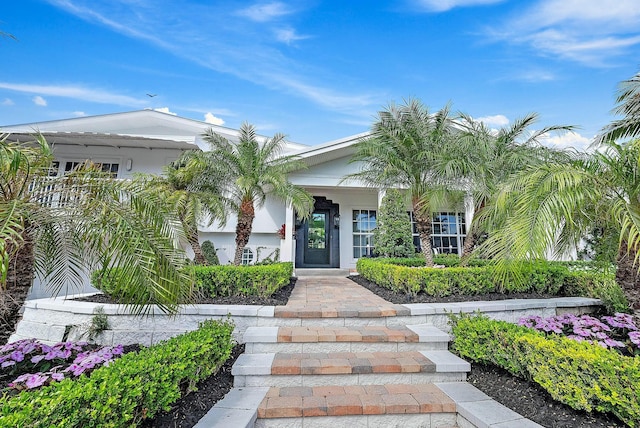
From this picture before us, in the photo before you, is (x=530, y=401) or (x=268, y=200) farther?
(x=268, y=200)

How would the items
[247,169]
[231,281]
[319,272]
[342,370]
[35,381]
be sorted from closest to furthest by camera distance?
[35,381] < [342,370] < [231,281] < [247,169] < [319,272]

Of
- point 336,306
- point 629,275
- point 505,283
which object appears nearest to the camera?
point 629,275

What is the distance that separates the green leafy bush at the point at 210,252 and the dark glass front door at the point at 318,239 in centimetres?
347

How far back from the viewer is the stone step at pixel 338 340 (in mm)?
→ 3840

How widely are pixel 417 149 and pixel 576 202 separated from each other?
3504 millimetres

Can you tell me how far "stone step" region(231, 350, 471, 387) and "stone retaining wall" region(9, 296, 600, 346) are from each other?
818 mm

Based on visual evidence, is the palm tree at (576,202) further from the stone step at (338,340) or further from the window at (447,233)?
the window at (447,233)

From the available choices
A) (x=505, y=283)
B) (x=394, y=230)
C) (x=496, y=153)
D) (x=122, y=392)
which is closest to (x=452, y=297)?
(x=505, y=283)

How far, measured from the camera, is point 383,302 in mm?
5305

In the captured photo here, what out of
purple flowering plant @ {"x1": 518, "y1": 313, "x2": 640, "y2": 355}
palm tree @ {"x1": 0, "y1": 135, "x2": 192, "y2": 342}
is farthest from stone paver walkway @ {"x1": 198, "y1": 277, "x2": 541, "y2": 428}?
purple flowering plant @ {"x1": 518, "y1": 313, "x2": 640, "y2": 355}

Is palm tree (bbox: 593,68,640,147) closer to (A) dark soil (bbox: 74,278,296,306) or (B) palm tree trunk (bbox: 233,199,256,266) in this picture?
(A) dark soil (bbox: 74,278,296,306)

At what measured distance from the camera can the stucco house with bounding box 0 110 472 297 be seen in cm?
1077

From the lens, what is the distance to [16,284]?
10.7 ft

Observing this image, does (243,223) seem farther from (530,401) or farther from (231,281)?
(530,401)
